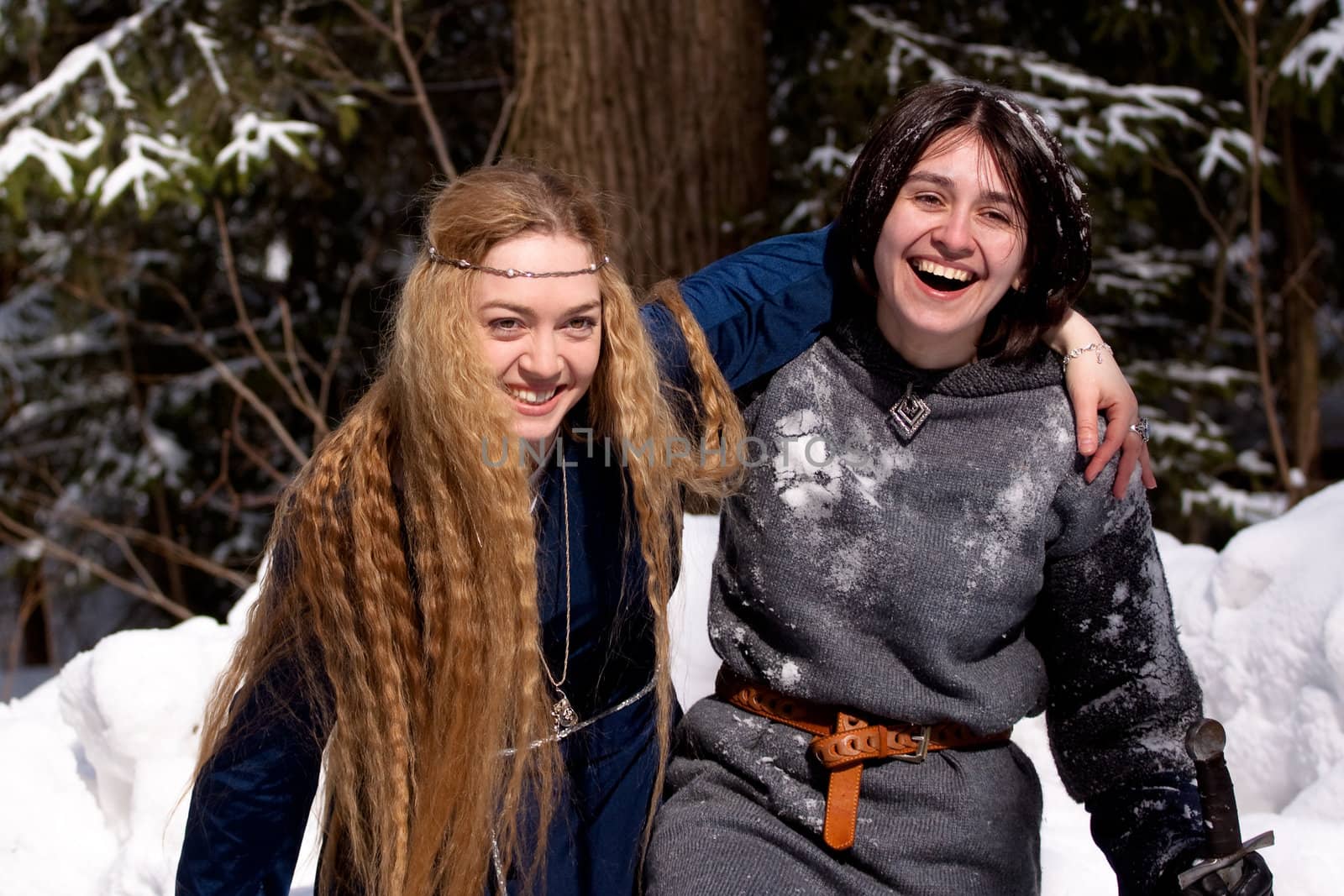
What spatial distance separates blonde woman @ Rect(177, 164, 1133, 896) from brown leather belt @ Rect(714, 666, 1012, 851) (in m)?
0.25

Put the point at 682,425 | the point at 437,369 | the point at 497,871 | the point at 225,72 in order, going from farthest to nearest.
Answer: the point at 225,72, the point at 682,425, the point at 497,871, the point at 437,369

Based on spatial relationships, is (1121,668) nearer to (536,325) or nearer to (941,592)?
(941,592)

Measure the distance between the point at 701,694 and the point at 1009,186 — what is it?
4.35ft

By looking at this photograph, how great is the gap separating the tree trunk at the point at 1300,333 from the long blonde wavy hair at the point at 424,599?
4.39 metres

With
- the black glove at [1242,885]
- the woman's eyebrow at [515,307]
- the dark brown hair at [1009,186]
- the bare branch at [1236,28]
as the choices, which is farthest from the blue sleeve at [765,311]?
the bare branch at [1236,28]

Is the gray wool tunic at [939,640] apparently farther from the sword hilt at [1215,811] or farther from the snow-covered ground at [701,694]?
the snow-covered ground at [701,694]

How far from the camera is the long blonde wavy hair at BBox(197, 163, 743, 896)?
1.55 metres

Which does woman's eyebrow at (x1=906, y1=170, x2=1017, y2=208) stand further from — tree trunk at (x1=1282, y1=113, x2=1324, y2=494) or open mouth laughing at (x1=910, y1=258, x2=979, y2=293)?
tree trunk at (x1=1282, y1=113, x2=1324, y2=494)

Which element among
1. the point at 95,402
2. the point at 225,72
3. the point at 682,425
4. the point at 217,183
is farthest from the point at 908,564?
the point at 95,402

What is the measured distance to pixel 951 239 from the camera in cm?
164

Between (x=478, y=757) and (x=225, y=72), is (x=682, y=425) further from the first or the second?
(x=225, y=72)

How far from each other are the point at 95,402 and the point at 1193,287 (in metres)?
4.79

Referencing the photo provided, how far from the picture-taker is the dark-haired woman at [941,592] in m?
1.68

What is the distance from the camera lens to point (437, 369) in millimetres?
1525
